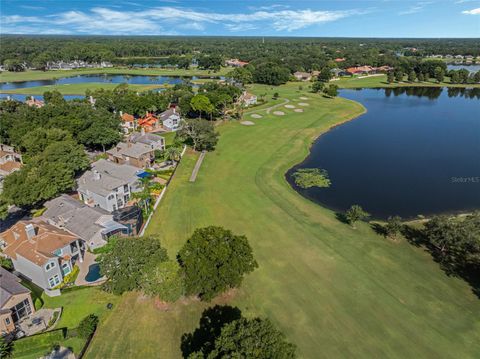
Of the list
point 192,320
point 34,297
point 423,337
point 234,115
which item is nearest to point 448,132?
point 234,115

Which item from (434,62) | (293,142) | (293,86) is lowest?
(293,142)

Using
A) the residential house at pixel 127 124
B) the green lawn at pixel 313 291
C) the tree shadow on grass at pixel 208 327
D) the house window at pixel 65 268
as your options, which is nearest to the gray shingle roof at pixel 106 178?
the green lawn at pixel 313 291

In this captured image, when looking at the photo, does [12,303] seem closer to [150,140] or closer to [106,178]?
[106,178]

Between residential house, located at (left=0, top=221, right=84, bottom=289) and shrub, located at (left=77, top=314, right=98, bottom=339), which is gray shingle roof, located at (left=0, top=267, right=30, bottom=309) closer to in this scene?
residential house, located at (left=0, top=221, right=84, bottom=289)

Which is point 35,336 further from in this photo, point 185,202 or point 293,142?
point 293,142

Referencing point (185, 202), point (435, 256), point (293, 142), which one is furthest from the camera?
point (293, 142)

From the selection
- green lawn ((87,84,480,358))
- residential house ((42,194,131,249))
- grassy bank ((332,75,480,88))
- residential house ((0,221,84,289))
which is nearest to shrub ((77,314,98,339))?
green lawn ((87,84,480,358))

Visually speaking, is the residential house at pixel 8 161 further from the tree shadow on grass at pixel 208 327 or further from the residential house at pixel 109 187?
the tree shadow on grass at pixel 208 327

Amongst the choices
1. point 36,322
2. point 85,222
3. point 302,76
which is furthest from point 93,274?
point 302,76
